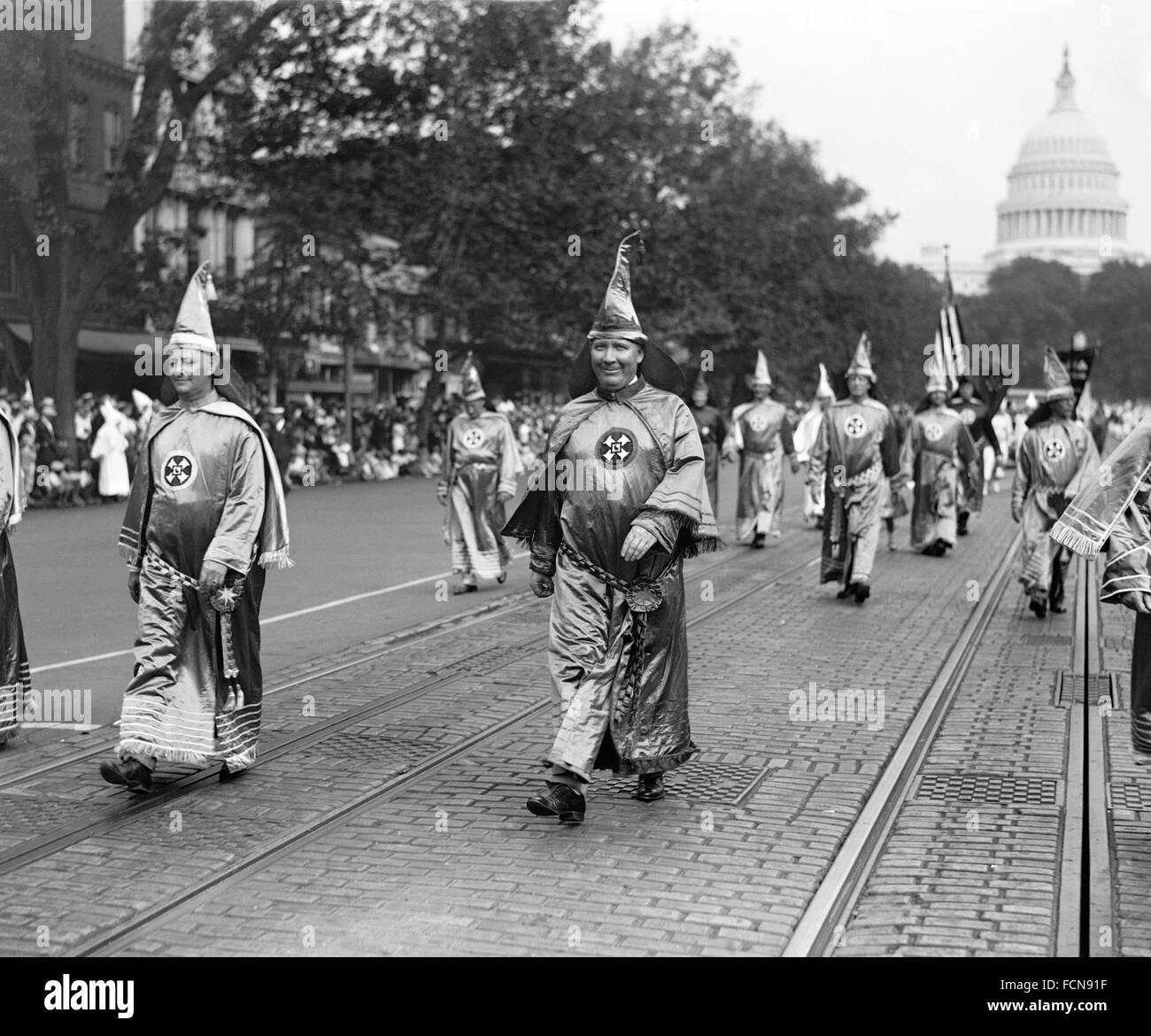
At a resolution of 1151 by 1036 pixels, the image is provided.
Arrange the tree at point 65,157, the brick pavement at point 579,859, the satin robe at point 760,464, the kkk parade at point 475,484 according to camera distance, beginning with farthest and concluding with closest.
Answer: the tree at point 65,157 → the satin robe at point 760,464 → the kkk parade at point 475,484 → the brick pavement at point 579,859

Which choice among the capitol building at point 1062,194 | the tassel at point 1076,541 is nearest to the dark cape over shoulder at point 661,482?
the tassel at point 1076,541

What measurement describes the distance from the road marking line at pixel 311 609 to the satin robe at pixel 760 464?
2733mm

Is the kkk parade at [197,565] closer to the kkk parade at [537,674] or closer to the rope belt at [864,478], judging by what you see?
the kkk parade at [537,674]

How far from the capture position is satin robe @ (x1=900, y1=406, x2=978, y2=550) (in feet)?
60.4

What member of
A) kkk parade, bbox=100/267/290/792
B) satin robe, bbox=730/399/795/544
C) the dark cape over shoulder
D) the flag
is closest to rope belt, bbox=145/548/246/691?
kkk parade, bbox=100/267/290/792

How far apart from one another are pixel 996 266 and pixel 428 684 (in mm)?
123728

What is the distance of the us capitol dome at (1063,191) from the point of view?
131 m

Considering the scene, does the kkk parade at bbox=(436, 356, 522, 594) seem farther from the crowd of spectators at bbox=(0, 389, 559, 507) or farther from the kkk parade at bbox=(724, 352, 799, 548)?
the kkk parade at bbox=(724, 352, 799, 548)

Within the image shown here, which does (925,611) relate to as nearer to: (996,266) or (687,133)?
(687,133)

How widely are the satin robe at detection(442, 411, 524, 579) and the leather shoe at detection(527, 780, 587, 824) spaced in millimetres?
8201

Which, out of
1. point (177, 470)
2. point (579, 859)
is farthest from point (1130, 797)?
point (177, 470)

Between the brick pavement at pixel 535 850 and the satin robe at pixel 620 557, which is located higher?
the satin robe at pixel 620 557

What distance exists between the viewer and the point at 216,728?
6840mm
